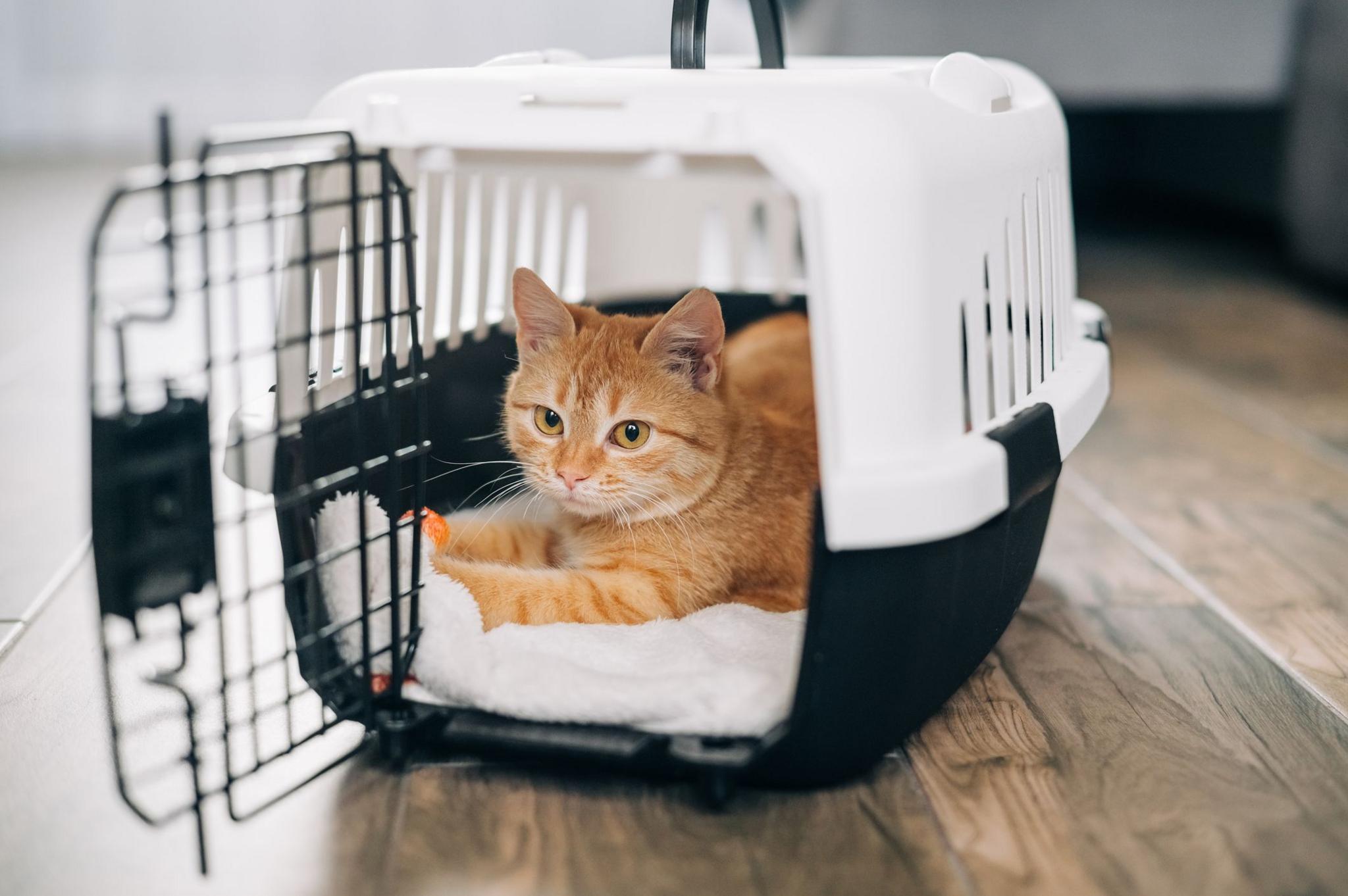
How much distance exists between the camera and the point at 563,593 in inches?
47.3

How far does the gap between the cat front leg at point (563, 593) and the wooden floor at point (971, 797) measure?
0.18m

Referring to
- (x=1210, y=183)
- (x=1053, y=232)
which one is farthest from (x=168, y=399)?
(x=1210, y=183)

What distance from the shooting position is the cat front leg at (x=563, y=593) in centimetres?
117

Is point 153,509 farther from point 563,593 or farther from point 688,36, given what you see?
point 688,36

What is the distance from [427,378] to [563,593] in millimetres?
265

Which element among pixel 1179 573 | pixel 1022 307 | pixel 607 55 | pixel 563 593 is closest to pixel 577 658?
pixel 563 593

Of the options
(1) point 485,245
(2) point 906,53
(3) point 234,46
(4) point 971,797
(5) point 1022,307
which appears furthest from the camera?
(3) point 234,46

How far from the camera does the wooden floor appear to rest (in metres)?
0.91

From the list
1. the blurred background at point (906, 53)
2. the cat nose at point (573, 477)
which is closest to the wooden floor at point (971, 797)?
the cat nose at point (573, 477)

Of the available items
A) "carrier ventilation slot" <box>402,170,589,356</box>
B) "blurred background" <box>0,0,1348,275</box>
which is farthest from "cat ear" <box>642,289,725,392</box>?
"blurred background" <box>0,0,1348,275</box>

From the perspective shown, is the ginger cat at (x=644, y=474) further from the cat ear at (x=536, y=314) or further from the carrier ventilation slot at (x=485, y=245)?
the carrier ventilation slot at (x=485, y=245)

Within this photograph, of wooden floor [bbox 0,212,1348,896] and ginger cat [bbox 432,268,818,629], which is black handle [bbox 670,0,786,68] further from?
wooden floor [bbox 0,212,1348,896]

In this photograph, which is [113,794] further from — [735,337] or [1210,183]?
[1210,183]

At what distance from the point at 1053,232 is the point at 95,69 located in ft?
16.2
